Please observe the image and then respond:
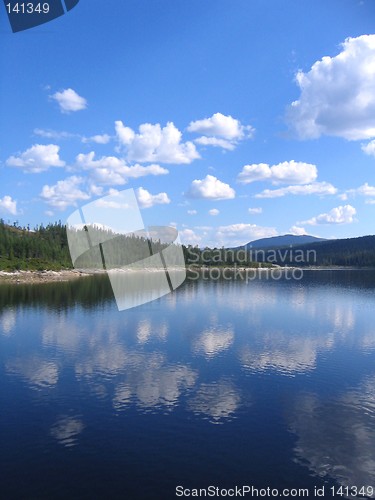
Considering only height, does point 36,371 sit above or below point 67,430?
above

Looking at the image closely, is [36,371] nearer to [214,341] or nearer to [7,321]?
[214,341]

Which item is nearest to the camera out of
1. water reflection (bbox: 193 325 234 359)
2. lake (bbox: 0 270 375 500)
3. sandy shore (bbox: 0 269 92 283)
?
lake (bbox: 0 270 375 500)

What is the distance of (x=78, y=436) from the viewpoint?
29.0m

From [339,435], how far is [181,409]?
41.3ft

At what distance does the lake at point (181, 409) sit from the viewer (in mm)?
24016

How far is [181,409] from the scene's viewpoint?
1315 inches

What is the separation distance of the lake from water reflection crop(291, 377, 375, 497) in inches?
3.6

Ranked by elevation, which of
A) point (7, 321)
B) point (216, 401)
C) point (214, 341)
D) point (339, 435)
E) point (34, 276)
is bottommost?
point (339, 435)

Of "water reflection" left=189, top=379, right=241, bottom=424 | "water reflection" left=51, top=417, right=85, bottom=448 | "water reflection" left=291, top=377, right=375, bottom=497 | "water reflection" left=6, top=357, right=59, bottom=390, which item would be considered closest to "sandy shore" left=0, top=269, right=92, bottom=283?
"water reflection" left=6, top=357, right=59, bottom=390

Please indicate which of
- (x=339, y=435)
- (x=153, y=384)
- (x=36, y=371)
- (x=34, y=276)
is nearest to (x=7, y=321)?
(x=36, y=371)

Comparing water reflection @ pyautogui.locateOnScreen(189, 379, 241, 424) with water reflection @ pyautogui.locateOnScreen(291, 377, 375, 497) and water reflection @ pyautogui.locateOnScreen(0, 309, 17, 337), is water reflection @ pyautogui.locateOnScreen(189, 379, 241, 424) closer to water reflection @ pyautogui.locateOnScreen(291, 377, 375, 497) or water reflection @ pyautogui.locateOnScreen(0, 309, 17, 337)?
water reflection @ pyautogui.locateOnScreen(291, 377, 375, 497)

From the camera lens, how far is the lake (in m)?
24.0

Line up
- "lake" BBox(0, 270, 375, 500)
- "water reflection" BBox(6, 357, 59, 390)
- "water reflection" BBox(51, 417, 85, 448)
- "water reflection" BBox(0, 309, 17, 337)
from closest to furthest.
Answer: "lake" BBox(0, 270, 375, 500), "water reflection" BBox(51, 417, 85, 448), "water reflection" BBox(6, 357, 59, 390), "water reflection" BBox(0, 309, 17, 337)

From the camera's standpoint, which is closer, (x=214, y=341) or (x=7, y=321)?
(x=214, y=341)
